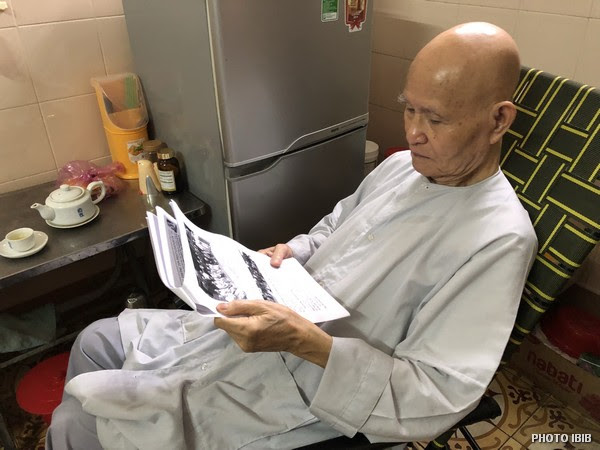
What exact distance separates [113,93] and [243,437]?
1232 millimetres

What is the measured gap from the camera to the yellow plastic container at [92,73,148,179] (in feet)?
5.23

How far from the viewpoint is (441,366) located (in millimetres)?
821

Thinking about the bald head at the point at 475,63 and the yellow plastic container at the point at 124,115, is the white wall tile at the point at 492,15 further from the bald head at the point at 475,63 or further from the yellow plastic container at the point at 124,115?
the yellow plastic container at the point at 124,115

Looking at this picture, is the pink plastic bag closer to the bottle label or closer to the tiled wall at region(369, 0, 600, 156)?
the bottle label

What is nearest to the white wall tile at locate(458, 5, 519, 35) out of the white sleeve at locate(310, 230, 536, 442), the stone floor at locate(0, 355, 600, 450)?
the white sleeve at locate(310, 230, 536, 442)

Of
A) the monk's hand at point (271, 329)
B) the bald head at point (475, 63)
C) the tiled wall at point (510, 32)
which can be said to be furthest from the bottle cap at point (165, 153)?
the tiled wall at point (510, 32)

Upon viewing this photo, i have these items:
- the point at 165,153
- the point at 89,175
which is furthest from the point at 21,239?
the point at 165,153

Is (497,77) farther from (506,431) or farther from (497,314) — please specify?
(506,431)

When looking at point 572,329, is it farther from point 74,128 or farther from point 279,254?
point 74,128

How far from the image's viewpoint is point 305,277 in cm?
105

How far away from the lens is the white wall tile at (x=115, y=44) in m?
1.57

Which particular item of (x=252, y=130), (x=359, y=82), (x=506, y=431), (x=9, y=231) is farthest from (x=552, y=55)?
(x=9, y=231)

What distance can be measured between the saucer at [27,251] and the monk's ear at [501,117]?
3.85 ft

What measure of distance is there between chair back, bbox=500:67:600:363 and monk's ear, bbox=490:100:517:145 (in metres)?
0.19
